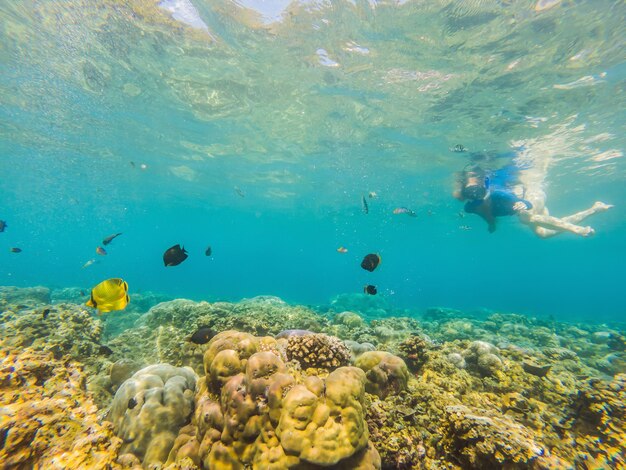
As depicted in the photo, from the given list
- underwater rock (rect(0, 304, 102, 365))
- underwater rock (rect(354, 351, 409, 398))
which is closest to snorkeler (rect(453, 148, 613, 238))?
underwater rock (rect(354, 351, 409, 398))

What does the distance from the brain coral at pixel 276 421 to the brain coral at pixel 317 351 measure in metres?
0.77

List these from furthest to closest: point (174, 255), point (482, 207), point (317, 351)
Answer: point (482, 207), point (174, 255), point (317, 351)

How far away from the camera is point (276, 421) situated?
3.00 metres

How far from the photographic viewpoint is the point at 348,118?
18781 millimetres

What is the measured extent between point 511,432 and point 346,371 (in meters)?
1.85

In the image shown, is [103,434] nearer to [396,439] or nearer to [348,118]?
[396,439]

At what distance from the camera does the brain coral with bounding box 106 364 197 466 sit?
3529 millimetres

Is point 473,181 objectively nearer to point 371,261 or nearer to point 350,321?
point 350,321

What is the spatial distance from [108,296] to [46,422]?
138 cm

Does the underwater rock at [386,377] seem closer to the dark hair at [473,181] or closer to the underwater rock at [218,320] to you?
the underwater rock at [218,320]

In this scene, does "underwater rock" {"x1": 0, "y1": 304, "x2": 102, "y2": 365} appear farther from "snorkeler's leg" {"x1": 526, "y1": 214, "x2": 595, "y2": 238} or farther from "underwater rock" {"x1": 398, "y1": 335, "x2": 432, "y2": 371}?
"snorkeler's leg" {"x1": 526, "y1": 214, "x2": 595, "y2": 238}

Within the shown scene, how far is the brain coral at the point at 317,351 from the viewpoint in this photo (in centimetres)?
431

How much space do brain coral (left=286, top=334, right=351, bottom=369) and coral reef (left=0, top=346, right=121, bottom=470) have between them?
8.03ft

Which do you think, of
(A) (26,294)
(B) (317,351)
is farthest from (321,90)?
(A) (26,294)
